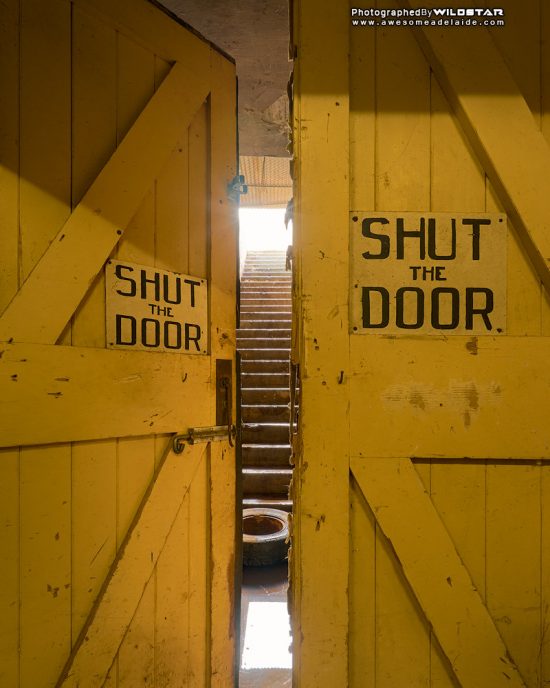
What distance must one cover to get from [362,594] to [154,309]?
3.90ft

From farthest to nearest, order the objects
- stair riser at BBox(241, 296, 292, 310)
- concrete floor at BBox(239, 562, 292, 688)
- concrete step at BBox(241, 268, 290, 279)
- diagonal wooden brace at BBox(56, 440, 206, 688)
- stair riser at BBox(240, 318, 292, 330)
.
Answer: concrete step at BBox(241, 268, 290, 279) → stair riser at BBox(241, 296, 292, 310) → stair riser at BBox(240, 318, 292, 330) → concrete floor at BBox(239, 562, 292, 688) → diagonal wooden brace at BBox(56, 440, 206, 688)

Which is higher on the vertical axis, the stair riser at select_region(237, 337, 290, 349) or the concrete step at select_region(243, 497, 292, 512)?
the stair riser at select_region(237, 337, 290, 349)

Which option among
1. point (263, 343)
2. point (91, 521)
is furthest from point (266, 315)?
point (91, 521)

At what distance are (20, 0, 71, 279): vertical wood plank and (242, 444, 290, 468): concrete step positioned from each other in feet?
11.6

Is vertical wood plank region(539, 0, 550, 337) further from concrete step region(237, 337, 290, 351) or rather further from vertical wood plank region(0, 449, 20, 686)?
concrete step region(237, 337, 290, 351)

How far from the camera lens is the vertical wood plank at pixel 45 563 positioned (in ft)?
4.37

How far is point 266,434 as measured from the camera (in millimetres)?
4840

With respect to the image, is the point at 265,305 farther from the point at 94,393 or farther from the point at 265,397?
the point at 94,393

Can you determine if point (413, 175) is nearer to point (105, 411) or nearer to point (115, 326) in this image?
point (115, 326)

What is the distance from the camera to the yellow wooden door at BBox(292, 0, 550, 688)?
1312mm

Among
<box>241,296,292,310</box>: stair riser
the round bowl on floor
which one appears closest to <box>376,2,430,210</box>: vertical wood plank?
the round bowl on floor

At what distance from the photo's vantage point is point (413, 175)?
4.45 feet

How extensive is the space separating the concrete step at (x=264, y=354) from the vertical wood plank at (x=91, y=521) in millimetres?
4439

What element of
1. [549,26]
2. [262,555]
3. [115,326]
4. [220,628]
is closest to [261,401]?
[262,555]
